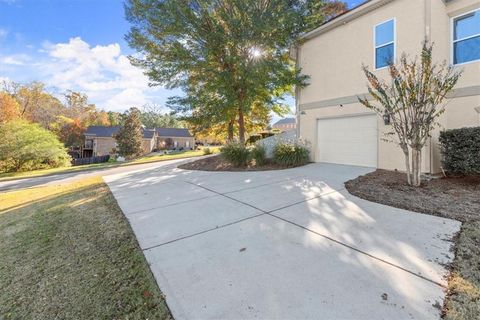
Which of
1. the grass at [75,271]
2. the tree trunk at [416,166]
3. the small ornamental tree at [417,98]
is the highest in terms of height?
the small ornamental tree at [417,98]

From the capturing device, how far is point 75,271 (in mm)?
2527

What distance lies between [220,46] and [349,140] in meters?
6.94

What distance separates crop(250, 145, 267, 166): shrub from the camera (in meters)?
10.3

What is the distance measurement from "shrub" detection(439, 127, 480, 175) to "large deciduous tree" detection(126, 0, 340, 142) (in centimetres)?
585

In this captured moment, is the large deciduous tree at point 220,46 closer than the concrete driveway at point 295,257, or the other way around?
the concrete driveway at point 295,257

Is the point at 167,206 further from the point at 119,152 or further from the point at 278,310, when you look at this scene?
the point at 119,152

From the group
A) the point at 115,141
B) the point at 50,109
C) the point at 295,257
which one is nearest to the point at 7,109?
the point at 115,141

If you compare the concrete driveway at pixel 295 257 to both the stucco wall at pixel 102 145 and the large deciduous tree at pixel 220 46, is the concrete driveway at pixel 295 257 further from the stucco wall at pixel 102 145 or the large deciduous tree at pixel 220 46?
the stucco wall at pixel 102 145

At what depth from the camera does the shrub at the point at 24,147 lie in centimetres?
1712

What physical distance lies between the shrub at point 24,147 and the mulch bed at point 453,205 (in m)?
22.5

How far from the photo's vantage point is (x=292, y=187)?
19.0 ft

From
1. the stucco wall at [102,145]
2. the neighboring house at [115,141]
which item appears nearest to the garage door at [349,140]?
the neighboring house at [115,141]

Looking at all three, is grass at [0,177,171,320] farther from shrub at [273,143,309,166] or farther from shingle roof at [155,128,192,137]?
shingle roof at [155,128,192,137]

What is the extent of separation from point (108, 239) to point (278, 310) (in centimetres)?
268
